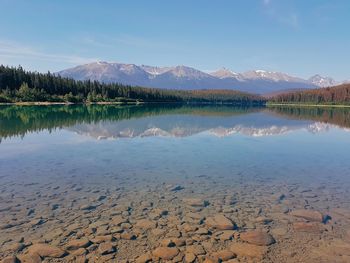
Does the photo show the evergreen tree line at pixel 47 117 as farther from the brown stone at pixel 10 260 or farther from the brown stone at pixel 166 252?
the brown stone at pixel 166 252

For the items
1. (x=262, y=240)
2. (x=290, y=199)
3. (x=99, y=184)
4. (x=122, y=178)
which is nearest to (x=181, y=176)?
(x=122, y=178)

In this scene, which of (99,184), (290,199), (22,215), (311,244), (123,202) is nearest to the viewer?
(311,244)

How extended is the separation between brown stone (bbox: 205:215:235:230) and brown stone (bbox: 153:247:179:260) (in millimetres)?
2979

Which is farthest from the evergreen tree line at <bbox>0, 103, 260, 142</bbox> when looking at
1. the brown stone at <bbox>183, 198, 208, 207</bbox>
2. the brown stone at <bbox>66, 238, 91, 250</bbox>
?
the brown stone at <bbox>66, 238, 91, 250</bbox>

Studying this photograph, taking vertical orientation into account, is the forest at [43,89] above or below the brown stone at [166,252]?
above

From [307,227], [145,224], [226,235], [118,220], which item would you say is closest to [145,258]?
[145,224]

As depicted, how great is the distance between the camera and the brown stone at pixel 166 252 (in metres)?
11.8

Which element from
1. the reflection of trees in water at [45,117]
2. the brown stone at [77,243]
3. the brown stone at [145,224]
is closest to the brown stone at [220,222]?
the brown stone at [145,224]

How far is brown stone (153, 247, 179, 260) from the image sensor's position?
11.8 metres

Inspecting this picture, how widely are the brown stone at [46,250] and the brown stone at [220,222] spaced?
22.2 ft

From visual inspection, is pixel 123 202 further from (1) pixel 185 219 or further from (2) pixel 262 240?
(2) pixel 262 240

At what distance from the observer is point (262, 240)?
13273mm

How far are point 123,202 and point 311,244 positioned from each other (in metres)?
9.83

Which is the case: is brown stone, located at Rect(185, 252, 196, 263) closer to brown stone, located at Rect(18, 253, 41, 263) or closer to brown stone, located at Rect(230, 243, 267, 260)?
brown stone, located at Rect(230, 243, 267, 260)
